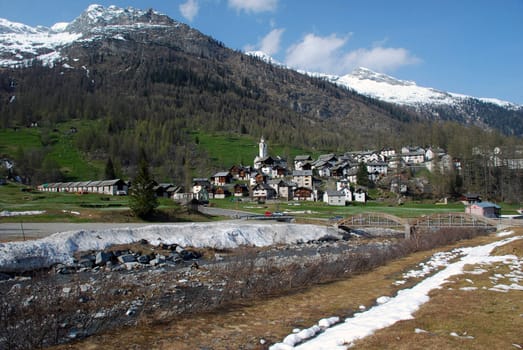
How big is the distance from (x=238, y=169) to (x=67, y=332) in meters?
140

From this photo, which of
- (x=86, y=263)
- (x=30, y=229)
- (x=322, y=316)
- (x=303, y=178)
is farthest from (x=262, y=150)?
(x=322, y=316)

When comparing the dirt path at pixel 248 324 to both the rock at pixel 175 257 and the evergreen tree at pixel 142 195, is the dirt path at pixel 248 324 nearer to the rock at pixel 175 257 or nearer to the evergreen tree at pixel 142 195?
the rock at pixel 175 257

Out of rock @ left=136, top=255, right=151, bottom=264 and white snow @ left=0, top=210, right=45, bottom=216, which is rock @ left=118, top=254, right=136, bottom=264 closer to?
rock @ left=136, top=255, right=151, bottom=264

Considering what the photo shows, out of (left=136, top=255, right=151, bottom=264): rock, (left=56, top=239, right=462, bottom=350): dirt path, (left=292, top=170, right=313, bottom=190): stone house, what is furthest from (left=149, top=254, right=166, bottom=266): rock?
(left=292, top=170, right=313, bottom=190): stone house

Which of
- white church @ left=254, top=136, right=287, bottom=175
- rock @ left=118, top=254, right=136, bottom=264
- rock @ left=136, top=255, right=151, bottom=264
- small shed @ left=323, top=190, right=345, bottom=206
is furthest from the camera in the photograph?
white church @ left=254, top=136, right=287, bottom=175

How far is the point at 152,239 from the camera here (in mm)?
45562

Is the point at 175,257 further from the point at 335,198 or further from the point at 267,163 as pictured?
the point at 267,163

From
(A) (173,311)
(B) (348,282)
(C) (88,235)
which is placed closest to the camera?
(A) (173,311)

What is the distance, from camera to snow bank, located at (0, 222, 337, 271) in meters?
33.8

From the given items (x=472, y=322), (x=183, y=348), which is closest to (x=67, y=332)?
(x=183, y=348)

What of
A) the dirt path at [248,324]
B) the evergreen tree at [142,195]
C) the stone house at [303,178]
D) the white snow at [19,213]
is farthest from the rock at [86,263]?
the stone house at [303,178]

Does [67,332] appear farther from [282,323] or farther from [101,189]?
[101,189]

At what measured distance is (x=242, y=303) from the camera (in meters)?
17.5

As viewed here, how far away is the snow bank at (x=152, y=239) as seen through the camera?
111 feet
